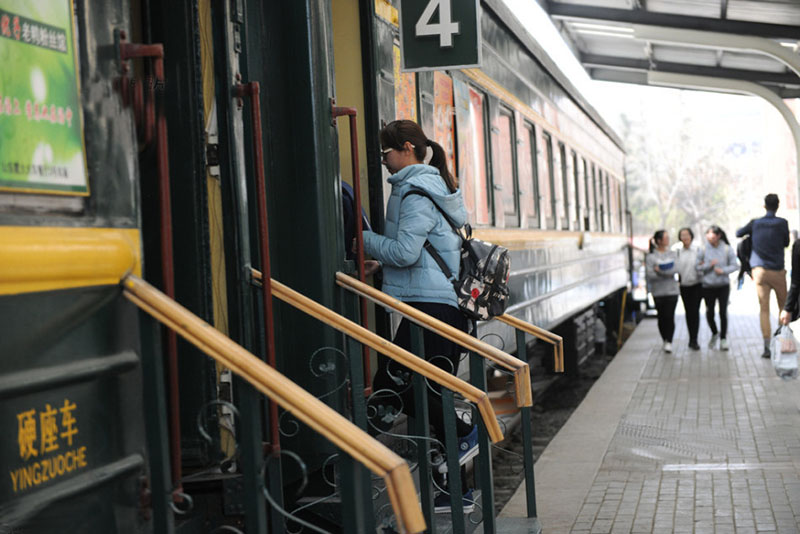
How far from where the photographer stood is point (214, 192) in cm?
377

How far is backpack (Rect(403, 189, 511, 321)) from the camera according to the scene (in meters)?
4.71

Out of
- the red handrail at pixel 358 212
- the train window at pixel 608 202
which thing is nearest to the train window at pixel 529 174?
the red handrail at pixel 358 212

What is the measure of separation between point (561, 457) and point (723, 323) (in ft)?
22.0

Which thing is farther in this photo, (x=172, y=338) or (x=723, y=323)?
(x=723, y=323)

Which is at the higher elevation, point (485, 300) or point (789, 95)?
point (789, 95)

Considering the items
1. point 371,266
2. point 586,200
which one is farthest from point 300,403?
point 586,200

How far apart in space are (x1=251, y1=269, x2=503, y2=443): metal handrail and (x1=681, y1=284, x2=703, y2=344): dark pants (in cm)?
1016

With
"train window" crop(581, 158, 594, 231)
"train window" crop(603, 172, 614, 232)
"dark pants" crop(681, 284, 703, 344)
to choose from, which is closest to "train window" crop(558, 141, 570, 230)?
"train window" crop(581, 158, 594, 231)

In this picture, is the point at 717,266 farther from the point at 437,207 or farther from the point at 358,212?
the point at 358,212

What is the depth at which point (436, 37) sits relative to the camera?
213 inches

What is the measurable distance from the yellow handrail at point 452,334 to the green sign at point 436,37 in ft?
5.23

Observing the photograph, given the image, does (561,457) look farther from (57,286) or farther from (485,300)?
(57,286)

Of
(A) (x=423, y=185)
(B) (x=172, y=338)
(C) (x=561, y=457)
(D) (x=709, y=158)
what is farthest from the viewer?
(D) (x=709, y=158)

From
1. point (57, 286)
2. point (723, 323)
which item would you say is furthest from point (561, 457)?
point (723, 323)
